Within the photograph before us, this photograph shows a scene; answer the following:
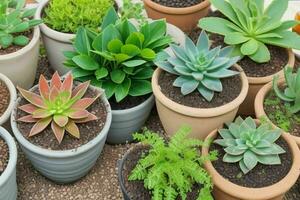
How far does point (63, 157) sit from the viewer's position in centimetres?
220

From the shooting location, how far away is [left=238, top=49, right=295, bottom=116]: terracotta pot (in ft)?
8.37

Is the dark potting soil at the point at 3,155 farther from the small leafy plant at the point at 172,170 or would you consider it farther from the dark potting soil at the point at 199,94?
the dark potting soil at the point at 199,94

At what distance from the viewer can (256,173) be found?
2.17 meters

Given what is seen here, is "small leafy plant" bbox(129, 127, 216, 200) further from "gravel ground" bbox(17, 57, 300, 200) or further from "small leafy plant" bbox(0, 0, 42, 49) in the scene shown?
"small leafy plant" bbox(0, 0, 42, 49)

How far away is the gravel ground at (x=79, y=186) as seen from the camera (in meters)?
2.43

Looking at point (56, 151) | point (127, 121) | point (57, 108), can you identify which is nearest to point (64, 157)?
point (56, 151)

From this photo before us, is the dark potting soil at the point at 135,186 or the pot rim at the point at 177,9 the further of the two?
the pot rim at the point at 177,9

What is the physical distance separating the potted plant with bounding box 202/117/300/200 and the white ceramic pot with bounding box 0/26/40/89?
1.00 meters

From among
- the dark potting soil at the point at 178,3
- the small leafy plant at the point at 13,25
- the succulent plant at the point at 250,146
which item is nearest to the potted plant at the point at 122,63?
the small leafy plant at the point at 13,25

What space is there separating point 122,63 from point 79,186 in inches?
24.2

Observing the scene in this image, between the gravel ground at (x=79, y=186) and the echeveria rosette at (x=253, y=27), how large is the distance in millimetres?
689

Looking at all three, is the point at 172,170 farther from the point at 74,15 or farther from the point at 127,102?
the point at 74,15

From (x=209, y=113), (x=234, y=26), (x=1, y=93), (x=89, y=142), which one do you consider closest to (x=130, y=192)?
(x=89, y=142)

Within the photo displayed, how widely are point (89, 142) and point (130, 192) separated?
29cm
